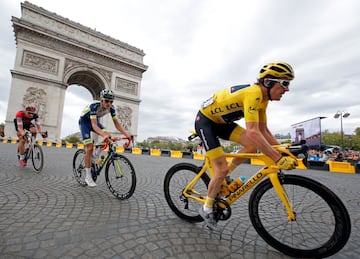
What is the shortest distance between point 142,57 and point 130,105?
8.92 meters

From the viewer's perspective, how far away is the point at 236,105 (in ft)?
6.80

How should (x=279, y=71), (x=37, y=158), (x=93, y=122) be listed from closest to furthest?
1. (x=279, y=71)
2. (x=93, y=122)
3. (x=37, y=158)

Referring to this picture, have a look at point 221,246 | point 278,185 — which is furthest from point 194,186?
Result: point 278,185

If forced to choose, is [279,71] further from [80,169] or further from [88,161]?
[80,169]

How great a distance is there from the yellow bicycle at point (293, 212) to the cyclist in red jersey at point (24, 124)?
5.32 metres

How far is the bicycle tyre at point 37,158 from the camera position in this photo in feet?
16.5

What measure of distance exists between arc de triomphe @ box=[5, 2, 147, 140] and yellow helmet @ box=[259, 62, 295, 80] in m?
27.4

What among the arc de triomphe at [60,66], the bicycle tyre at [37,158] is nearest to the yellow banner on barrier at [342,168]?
the bicycle tyre at [37,158]

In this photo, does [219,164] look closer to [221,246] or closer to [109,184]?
[221,246]

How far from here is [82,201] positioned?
3002 mm

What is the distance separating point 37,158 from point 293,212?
570 cm

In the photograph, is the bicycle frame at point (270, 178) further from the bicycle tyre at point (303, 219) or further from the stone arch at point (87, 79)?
the stone arch at point (87, 79)

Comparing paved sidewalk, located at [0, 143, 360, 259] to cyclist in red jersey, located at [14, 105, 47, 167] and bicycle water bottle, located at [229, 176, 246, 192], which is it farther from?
cyclist in red jersey, located at [14, 105, 47, 167]

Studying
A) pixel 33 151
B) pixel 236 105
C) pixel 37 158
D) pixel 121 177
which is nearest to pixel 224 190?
pixel 236 105
